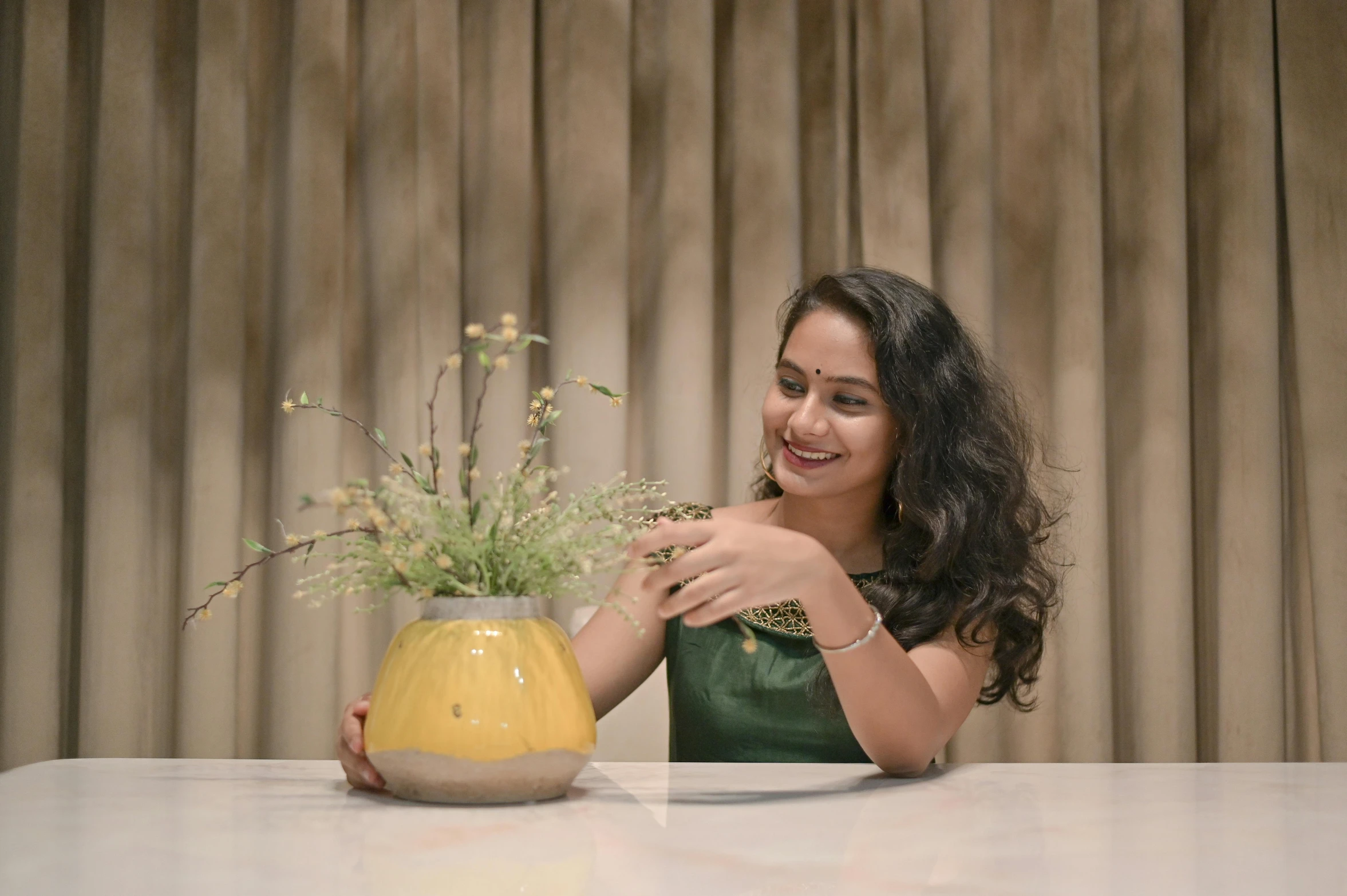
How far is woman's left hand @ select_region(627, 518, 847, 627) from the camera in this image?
3.54ft

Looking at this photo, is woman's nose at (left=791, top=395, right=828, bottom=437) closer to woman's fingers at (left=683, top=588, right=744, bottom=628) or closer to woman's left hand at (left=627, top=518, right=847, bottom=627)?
woman's left hand at (left=627, top=518, right=847, bottom=627)

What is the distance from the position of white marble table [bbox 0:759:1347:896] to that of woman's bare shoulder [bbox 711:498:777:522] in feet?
2.64

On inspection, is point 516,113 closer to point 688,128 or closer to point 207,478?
point 688,128

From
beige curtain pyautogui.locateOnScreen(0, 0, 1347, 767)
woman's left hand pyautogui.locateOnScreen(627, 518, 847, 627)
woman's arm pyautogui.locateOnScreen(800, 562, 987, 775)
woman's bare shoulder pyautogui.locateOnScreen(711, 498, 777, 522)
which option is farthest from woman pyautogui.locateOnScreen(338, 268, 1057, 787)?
beige curtain pyautogui.locateOnScreen(0, 0, 1347, 767)

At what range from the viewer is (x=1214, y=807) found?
117 cm

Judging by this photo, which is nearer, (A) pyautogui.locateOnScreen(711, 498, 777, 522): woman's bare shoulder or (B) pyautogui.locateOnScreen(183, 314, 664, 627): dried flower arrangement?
(B) pyautogui.locateOnScreen(183, 314, 664, 627): dried flower arrangement

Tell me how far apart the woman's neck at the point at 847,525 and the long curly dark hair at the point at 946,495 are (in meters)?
0.09

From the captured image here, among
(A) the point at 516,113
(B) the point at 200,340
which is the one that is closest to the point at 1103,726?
(A) the point at 516,113

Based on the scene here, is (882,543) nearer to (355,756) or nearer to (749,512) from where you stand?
(749,512)

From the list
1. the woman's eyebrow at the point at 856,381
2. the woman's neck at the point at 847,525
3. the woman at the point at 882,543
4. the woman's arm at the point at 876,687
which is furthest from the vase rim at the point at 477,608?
the woman's neck at the point at 847,525

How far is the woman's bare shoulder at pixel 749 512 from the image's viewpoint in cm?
214

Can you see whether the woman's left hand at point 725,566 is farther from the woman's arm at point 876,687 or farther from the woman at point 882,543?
→ the woman at point 882,543

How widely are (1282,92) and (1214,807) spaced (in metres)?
2.14

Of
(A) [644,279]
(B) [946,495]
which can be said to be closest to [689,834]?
(B) [946,495]
